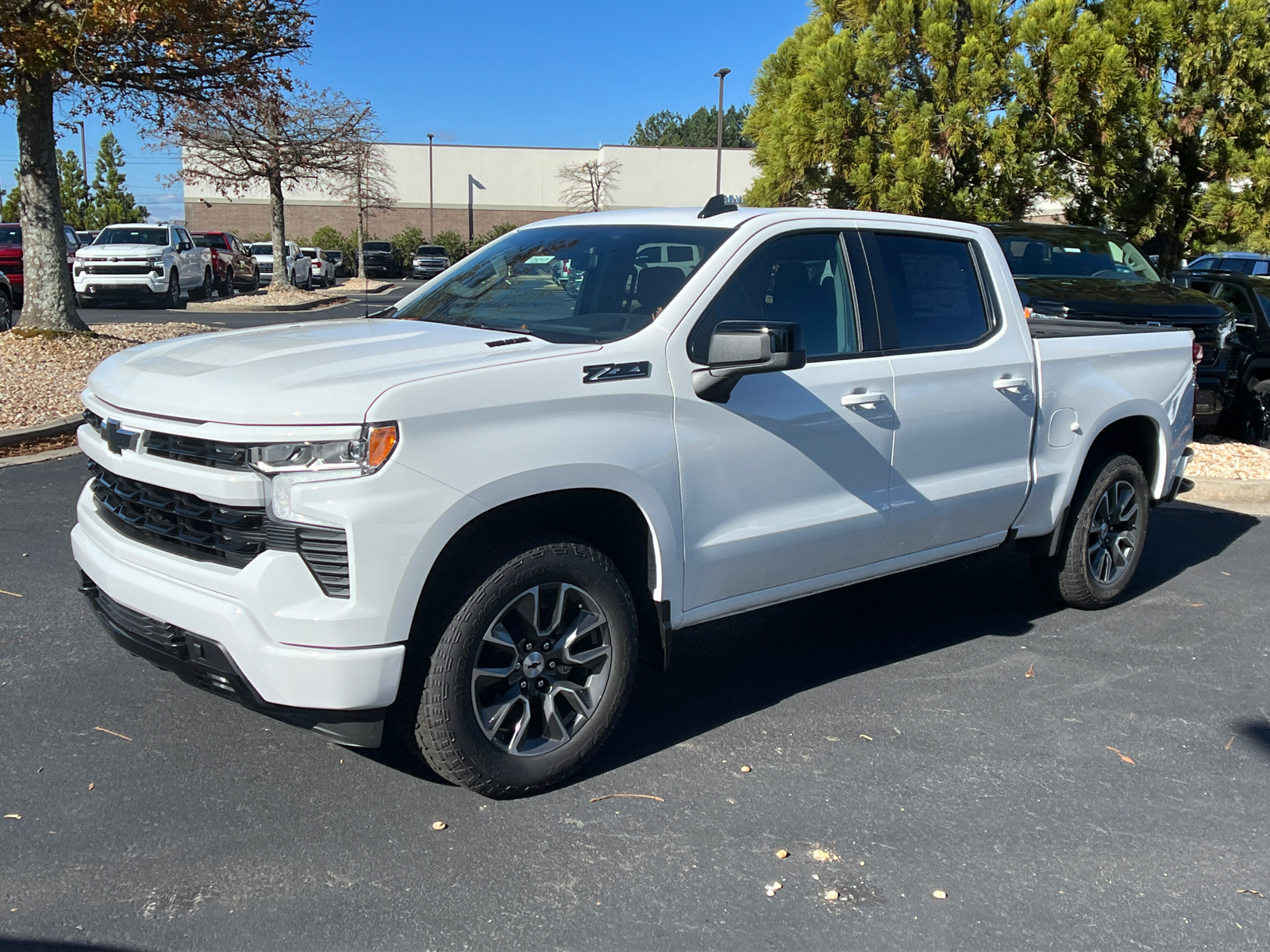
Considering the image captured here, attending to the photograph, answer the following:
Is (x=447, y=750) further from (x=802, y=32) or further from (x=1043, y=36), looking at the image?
(x=802, y=32)

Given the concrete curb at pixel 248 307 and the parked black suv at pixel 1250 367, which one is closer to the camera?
the parked black suv at pixel 1250 367

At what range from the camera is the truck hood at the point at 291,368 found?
132 inches

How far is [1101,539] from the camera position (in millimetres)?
6020

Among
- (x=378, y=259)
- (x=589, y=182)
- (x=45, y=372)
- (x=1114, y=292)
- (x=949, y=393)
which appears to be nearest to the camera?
(x=949, y=393)

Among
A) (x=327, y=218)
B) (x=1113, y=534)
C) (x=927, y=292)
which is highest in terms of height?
(x=327, y=218)

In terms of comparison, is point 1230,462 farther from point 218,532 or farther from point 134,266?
point 134,266

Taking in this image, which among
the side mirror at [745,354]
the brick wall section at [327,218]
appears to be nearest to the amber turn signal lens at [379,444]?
the side mirror at [745,354]

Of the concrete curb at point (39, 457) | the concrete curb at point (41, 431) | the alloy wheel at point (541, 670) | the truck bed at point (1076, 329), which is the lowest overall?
the concrete curb at point (39, 457)

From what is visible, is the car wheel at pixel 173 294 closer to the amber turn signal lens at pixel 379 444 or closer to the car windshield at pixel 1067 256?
the car windshield at pixel 1067 256

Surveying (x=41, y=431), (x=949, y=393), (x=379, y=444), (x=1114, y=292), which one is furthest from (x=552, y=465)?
(x=1114, y=292)

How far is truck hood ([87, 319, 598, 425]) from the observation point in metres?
3.34

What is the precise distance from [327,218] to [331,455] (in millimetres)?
71415

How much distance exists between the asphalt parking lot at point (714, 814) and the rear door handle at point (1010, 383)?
1237 mm

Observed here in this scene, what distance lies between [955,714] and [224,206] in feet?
241
